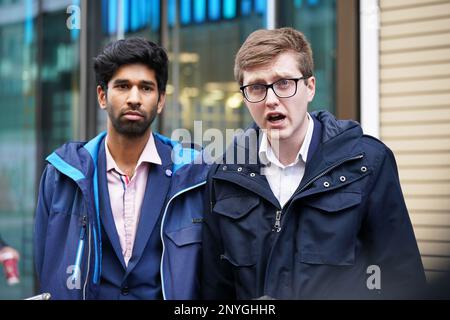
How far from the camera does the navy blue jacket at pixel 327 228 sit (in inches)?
87.4

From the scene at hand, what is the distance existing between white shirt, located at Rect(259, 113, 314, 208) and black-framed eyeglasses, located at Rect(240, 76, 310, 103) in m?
0.20

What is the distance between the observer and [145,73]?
2760 millimetres

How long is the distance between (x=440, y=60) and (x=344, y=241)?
278 centimetres

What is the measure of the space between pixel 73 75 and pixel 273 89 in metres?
4.63

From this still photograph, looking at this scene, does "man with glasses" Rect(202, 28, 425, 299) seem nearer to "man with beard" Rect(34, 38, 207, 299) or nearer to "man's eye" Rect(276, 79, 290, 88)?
"man's eye" Rect(276, 79, 290, 88)

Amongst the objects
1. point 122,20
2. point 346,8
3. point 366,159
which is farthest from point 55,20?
point 366,159

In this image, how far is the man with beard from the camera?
2.54 m

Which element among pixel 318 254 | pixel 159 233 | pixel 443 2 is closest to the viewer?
pixel 318 254

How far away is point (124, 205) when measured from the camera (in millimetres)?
2686

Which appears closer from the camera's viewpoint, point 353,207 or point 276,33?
point 353,207

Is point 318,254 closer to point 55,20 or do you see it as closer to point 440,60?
point 440,60

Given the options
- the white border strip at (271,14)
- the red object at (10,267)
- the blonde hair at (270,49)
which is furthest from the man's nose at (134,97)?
the white border strip at (271,14)

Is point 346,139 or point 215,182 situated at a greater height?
point 346,139

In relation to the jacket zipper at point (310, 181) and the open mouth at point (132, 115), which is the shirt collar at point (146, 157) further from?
the jacket zipper at point (310, 181)
